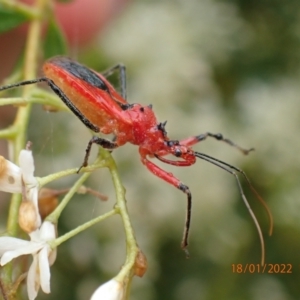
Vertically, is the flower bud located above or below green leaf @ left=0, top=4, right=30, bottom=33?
below

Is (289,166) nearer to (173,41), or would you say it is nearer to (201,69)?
(201,69)

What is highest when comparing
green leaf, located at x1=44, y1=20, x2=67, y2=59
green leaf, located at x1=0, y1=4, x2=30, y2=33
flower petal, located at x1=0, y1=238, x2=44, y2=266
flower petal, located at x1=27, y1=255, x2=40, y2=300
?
green leaf, located at x1=44, y1=20, x2=67, y2=59

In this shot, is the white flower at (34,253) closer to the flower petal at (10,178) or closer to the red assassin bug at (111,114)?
the flower petal at (10,178)

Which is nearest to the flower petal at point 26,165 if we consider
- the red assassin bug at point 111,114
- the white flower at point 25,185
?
the white flower at point 25,185

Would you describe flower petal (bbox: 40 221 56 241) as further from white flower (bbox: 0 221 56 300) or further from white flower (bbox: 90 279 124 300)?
white flower (bbox: 90 279 124 300)

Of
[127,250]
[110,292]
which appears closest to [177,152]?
[127,250]

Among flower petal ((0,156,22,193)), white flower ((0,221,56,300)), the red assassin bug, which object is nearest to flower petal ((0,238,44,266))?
white flower ((0,221,56,300))
